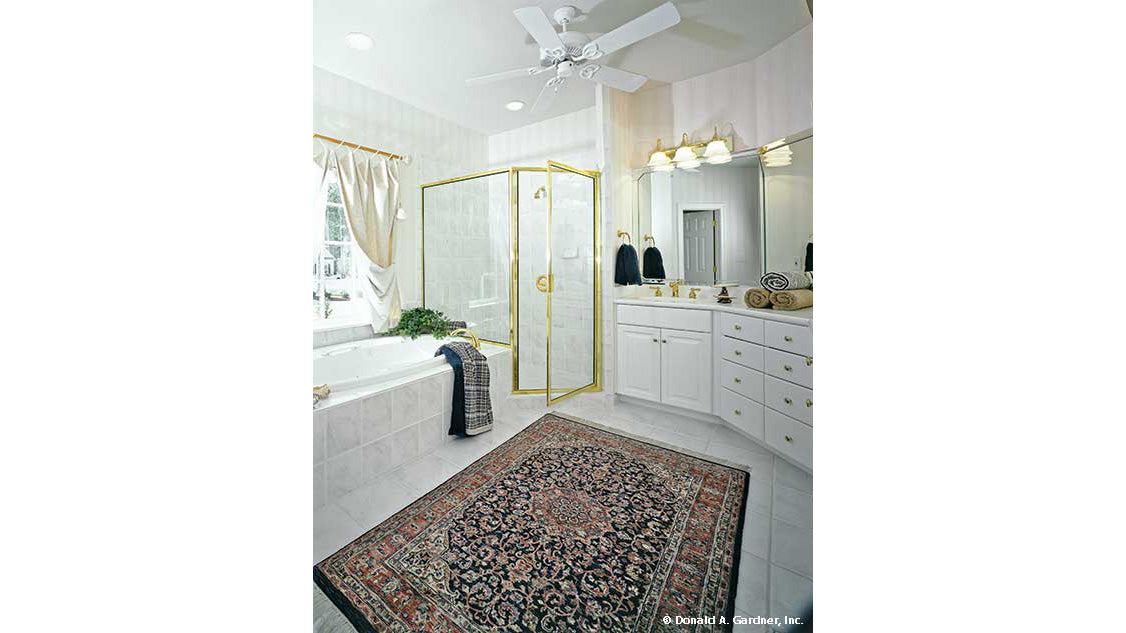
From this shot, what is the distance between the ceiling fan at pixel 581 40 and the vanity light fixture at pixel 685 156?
75cm

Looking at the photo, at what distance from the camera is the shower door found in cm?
321

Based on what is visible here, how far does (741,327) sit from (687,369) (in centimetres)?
52

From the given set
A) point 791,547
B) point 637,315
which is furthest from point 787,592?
point 637,315

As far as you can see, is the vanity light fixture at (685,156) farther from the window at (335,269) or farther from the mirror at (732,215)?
the window at (335,269)

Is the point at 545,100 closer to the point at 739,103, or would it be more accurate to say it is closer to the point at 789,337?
the point at 739,103

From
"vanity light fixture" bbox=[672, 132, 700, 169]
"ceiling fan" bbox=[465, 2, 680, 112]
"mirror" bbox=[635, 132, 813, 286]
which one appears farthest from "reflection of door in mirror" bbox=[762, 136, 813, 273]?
"ceiling fan" bbox=[465, 2, 680, 112]

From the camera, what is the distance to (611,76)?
2488 mm

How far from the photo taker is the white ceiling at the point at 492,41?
228 cm

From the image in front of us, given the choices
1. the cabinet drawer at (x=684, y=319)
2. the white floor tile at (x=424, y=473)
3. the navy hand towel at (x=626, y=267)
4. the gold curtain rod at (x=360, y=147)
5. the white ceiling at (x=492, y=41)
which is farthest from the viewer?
the navy hand towel at (x=626, y=267)

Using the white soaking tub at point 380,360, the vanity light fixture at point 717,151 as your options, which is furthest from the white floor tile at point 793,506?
the vanity light fixture at point 717,151

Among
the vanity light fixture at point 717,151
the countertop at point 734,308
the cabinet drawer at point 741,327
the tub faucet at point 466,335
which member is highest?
the vanity light fixture at point 717,151
